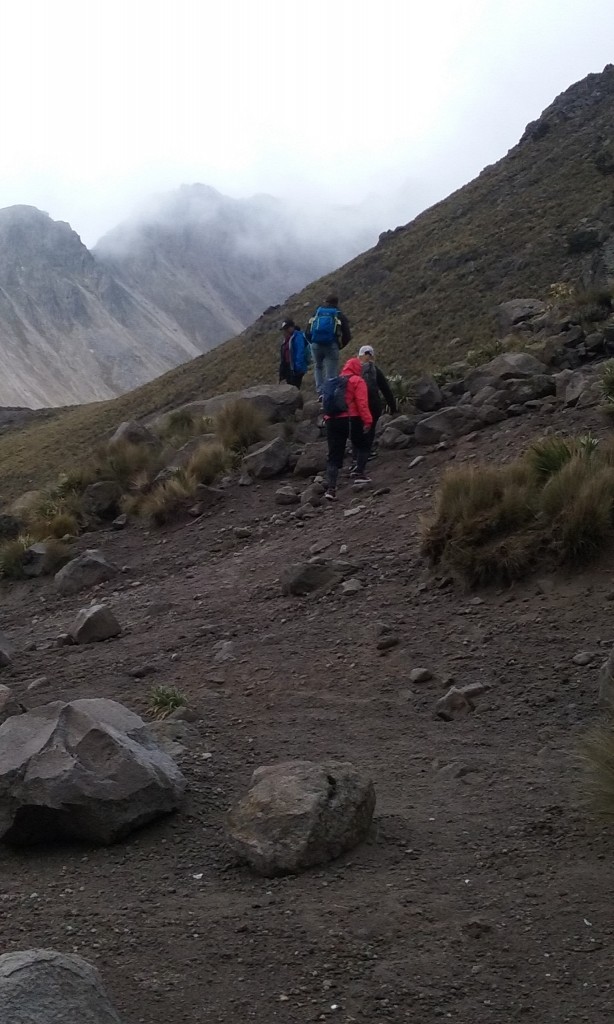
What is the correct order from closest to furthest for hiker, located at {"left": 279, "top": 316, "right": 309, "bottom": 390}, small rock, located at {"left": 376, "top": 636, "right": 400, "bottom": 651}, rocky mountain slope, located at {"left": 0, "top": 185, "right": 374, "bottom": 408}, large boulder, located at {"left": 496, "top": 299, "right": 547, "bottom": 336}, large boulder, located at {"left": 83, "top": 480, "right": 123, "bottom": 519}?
small rock, located at {"left": 376, "top": 636, "right": 400, "bottom": 651} < large boulder, located at {"left": 83, "top": 480, "right": 123, "bottom": 519} < hiker, located at {"left": 279, "top": 316, "right": 309, "bottom": 390} < large boulder, located at {"left": 496, "top": 299, "right": 547, "bottom": 336} < rocky mountain slope, located at {"left": 0, "top": 185, "right": 374, "bottom": 408}

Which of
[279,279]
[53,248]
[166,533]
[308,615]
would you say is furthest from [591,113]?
[279,279]

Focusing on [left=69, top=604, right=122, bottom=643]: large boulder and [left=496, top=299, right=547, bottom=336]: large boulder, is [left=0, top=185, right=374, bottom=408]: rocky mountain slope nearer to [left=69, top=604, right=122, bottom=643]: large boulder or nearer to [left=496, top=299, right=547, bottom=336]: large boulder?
[left=496, top=299, right=547, bottom=336]: large boulder

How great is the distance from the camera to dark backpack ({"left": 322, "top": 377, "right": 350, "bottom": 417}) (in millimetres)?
11102

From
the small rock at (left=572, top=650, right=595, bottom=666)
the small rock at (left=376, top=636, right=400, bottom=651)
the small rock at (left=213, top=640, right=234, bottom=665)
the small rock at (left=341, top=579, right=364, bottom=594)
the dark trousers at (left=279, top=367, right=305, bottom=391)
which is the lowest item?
the small rock at (left=572, top=650, right=595, bottom=666)

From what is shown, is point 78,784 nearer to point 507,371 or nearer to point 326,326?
point 507,371

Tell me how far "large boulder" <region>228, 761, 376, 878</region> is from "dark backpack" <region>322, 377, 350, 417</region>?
23.7 ft

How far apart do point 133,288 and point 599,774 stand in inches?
5398

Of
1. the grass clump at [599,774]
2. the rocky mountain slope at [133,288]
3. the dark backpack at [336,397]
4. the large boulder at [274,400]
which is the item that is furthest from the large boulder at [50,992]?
the rocky mountain slope at [133,288]

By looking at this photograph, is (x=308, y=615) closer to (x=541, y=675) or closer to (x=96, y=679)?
(x=96, y=679)

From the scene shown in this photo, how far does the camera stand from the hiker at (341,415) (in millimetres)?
11117

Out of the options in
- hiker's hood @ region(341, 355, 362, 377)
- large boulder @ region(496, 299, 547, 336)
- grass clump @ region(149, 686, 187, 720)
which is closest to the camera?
grass clump @ region(149, 686, 187, 720)

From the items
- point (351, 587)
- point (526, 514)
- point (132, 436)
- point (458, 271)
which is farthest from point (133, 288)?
point (526, 514)

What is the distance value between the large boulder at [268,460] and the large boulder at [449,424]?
1817 millimetres

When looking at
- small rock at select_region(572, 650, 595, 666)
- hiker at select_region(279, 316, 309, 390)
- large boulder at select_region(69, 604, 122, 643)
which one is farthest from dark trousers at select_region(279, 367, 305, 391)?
small rock at select_region(572, 650, 595, 666)
